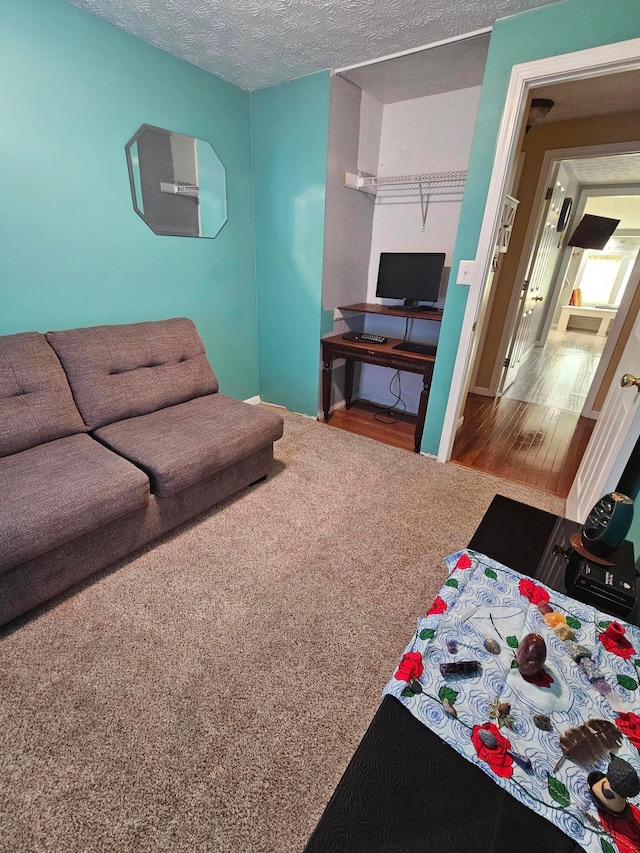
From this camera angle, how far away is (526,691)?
2.58 ft

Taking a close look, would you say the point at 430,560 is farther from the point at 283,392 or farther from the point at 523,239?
the point at 523,239

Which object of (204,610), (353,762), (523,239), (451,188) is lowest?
(204,610)

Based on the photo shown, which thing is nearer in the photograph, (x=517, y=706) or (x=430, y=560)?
(x=517, y=706)

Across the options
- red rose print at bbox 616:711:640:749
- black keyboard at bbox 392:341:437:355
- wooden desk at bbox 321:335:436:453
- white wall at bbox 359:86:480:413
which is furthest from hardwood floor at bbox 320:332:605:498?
red rose print at bbox 616:711:640:749

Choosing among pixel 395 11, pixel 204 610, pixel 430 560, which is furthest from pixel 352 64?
pixel 204 610

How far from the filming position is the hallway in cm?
263

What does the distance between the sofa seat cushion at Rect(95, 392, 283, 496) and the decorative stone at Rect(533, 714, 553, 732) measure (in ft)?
4.86

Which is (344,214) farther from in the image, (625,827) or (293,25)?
(625,827)

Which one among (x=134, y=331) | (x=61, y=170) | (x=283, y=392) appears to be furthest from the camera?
(x=283, y=392)

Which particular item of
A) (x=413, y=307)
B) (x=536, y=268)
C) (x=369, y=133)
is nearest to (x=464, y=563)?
(x=413, y=307)

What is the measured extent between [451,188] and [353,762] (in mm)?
3271

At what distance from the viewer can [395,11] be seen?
1.78m

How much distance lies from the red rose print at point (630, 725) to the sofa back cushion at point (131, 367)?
221 centimetres

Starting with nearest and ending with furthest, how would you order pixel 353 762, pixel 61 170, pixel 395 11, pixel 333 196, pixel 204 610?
pixel 353 762, pixel 204 610, pixel 395 11, pixel 61 170, pixel 333 196
